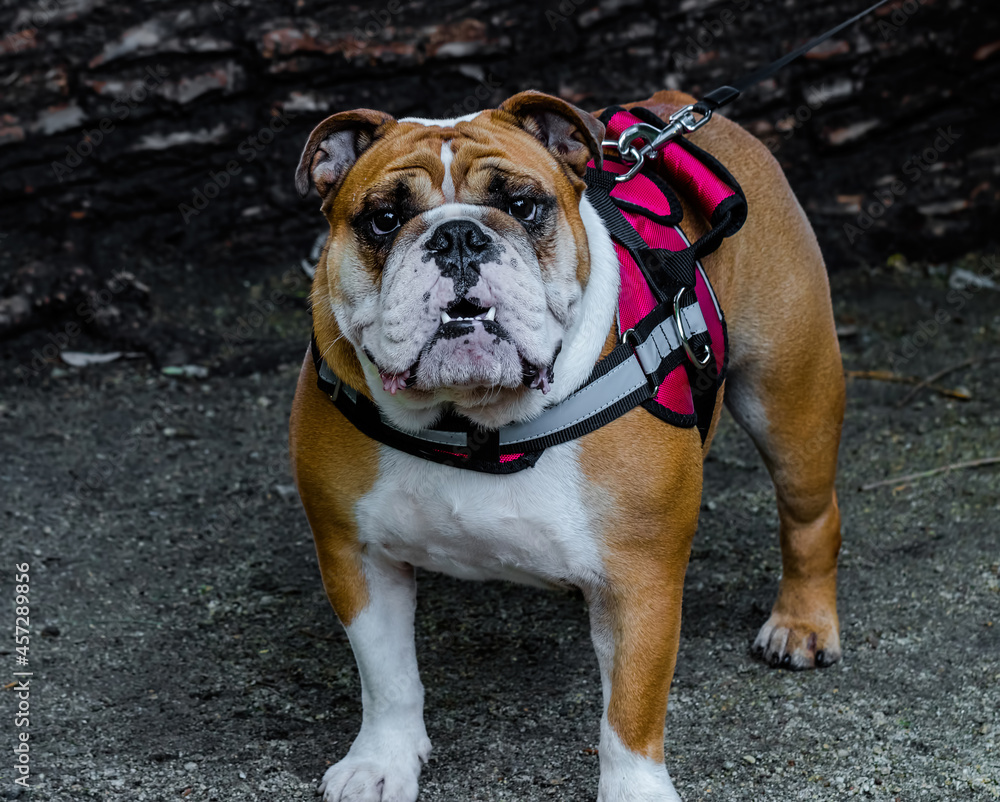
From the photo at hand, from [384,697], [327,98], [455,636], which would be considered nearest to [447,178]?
[384,697]

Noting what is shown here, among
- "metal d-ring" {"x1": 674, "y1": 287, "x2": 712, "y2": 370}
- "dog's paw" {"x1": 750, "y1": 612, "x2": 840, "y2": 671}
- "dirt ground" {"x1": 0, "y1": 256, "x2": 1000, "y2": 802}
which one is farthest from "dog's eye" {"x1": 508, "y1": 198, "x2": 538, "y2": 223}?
"dog's paw" {"x1": 750, "y1": 612, "x2": 840, "y2": 671}

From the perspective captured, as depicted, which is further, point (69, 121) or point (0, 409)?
point (69, 121)

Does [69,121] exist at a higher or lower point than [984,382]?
higher

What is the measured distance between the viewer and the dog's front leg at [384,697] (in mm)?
2688

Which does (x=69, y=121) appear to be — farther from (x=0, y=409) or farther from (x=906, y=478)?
(x=906, y=478)

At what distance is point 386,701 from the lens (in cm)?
276

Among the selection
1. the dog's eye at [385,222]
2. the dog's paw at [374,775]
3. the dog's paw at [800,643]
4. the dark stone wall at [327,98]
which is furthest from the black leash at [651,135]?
the dark stone wall at [327,98]

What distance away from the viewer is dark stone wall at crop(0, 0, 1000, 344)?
5.45 m

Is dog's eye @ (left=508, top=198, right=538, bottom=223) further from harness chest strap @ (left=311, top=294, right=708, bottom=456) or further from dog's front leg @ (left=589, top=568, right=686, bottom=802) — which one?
dog's front leg @ (left=589, top=568, right=686, bottom=802)

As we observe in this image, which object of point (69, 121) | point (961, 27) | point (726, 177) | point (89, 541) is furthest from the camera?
point (961, 27)

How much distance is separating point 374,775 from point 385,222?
1292mm

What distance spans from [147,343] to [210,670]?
2631mm

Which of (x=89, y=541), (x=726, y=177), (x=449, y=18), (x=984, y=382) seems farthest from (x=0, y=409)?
(x=984, y=382)

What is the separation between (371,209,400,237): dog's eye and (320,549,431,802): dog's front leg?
75cm
